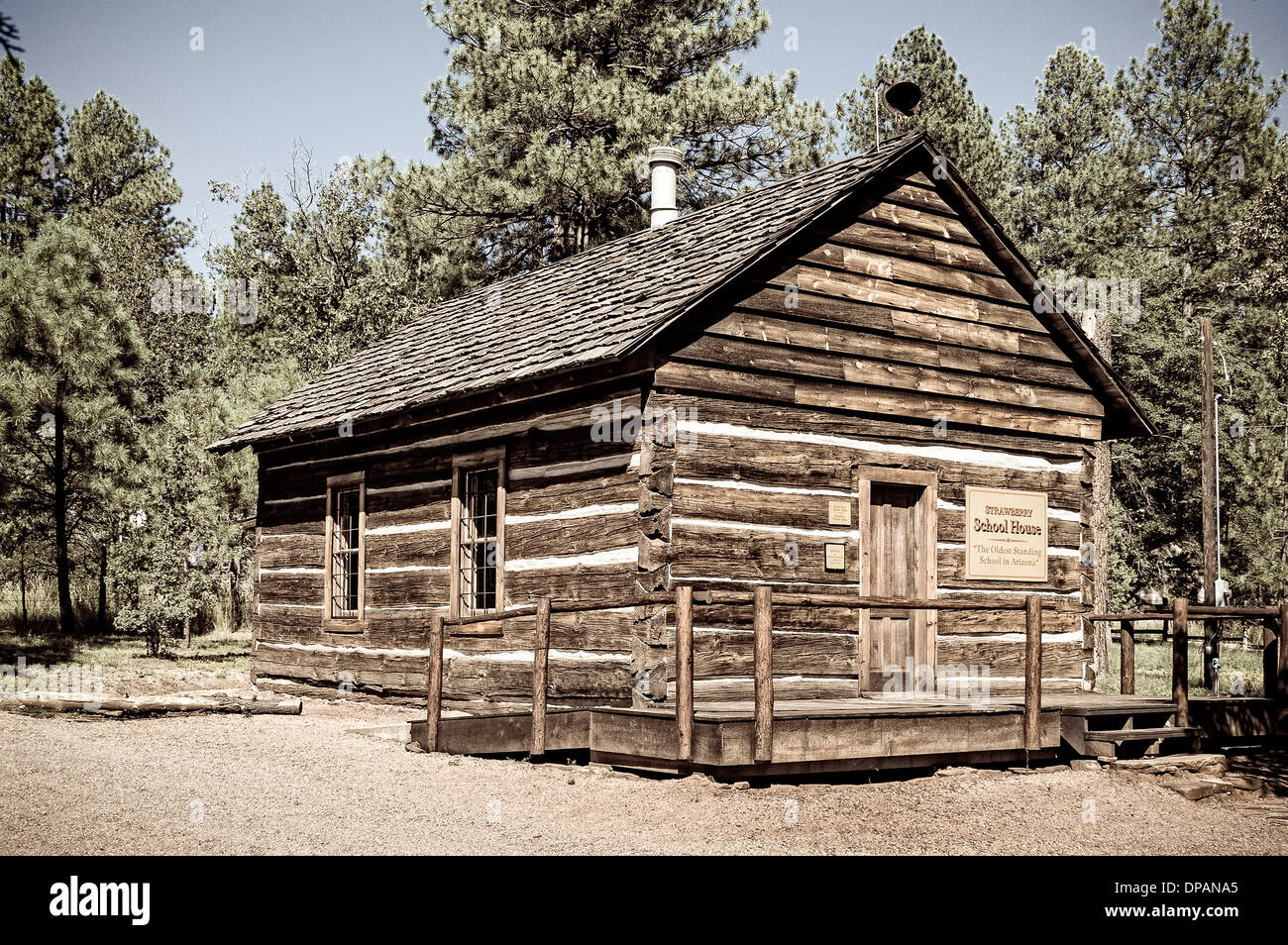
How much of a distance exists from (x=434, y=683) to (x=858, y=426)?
505cm

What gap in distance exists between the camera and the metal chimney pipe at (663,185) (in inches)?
693

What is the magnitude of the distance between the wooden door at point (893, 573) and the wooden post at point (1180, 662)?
2561 mm

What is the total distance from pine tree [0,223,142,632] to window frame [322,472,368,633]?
11477 mm

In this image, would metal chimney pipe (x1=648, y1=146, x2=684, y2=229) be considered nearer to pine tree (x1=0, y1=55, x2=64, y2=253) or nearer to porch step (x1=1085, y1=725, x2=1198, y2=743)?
porch step (x1=1085, y1=725, x2=1198, y2=743)

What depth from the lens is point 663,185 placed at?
17750mm

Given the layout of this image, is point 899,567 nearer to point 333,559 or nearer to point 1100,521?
point 333,559

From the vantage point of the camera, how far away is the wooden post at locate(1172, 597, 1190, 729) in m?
12.1

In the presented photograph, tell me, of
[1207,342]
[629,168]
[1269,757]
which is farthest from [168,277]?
[1269,757]

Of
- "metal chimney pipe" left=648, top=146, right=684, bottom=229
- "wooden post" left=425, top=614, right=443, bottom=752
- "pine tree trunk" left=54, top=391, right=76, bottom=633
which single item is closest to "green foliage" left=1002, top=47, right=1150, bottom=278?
"metal chimney pipe" left=648, top=146, right=684, bottom=229

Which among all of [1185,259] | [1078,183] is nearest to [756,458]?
[1078,183]

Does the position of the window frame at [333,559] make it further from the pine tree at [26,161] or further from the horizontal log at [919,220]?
the pine tree at [26,161]

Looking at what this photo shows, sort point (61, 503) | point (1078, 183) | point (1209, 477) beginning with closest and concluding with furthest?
point (1209, 477)
point (61, 503)
point (1078, 183)

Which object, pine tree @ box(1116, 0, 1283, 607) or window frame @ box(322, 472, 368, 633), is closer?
window frame @ box(322, 472, 368, 633)
